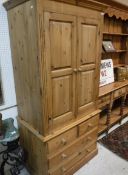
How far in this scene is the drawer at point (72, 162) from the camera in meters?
1.72

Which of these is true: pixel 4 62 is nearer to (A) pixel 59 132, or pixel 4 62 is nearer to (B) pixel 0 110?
(B) pixel 0 110

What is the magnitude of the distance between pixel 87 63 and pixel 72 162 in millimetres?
1159

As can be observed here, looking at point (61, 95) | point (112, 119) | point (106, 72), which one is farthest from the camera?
point (112, 119)

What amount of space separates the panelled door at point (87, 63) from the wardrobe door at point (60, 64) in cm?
10

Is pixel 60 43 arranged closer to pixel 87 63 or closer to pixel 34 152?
pixel 87 63

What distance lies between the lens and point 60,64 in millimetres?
1455

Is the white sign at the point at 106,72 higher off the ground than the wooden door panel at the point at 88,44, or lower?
lower

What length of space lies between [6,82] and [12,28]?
55 cm

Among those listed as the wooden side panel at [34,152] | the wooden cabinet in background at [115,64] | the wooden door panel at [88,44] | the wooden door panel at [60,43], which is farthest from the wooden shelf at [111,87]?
the wooden side panel at [34,152]

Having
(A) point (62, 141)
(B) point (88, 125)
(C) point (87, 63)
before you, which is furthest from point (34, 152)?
(C) point (87, 63)

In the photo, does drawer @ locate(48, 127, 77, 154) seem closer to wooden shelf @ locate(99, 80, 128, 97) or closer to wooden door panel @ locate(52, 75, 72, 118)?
wooden door panel @ locate(52, 75, 72, 118)

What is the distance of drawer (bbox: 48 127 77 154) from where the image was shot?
1.57 metres

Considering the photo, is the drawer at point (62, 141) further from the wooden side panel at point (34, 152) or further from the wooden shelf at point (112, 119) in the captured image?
the wooden shelf at point (112, 119)

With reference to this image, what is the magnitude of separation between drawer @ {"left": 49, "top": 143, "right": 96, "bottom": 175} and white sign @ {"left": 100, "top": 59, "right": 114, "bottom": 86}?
41.7 inches
